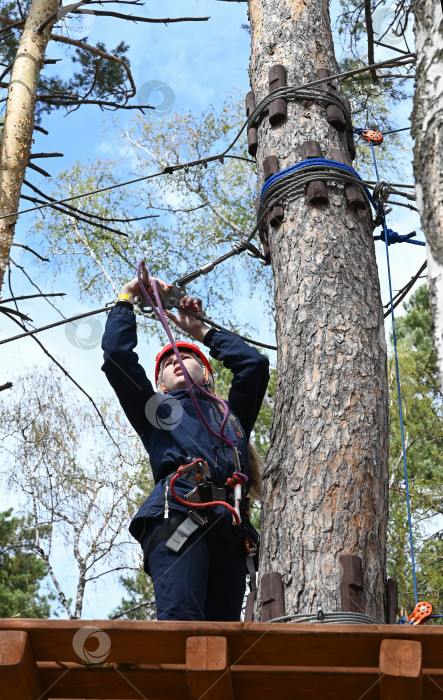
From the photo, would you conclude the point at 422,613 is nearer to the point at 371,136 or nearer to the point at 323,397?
the point at 323,397

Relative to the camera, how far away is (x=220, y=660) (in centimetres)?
176

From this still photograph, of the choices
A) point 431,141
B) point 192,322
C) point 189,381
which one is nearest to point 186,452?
point 189,381

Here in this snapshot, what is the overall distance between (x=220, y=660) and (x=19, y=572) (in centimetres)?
1183

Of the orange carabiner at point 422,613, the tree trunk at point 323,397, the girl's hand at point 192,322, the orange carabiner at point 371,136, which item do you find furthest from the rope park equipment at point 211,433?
the orange carabiner at point 371,136

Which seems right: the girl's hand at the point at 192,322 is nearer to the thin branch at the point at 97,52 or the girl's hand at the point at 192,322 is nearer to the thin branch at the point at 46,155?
the thin branch at the point at 46,155

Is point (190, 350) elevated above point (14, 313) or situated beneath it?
situated beneath

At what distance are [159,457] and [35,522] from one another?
9436 millimetres

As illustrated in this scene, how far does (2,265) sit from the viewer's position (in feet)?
17.9

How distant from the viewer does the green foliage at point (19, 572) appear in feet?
38.6

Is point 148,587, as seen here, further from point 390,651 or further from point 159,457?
point 390,651

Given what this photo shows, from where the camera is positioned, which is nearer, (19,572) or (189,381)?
(189,381)

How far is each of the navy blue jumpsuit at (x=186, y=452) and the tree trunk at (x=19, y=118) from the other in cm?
262

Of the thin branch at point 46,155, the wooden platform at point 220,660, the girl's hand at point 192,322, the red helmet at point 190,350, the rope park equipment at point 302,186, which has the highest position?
the thin branch at point 46,155

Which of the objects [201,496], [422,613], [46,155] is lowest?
[422,613]
